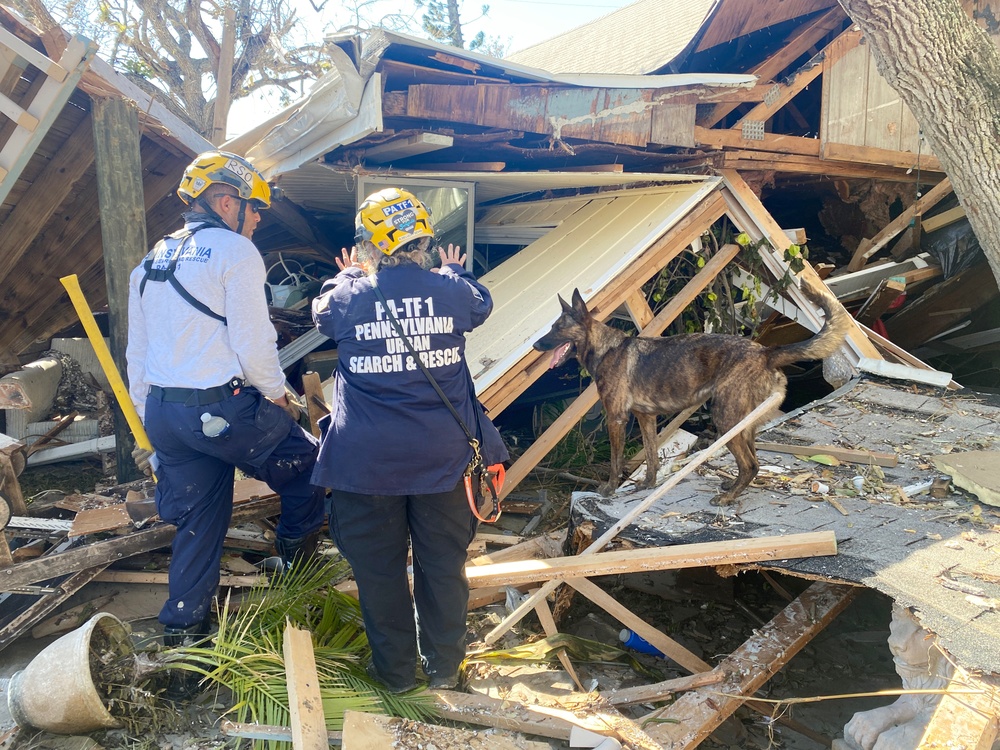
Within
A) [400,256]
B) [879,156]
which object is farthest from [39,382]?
[879,156]

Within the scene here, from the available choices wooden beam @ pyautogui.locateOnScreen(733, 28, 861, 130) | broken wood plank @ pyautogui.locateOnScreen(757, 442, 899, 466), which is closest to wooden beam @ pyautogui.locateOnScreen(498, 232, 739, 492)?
wooden beam @ pyautogui.locateOnScreen(733, 28, 861, 130)

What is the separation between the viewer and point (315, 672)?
2990 mm

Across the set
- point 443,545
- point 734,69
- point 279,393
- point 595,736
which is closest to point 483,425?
point 443,545

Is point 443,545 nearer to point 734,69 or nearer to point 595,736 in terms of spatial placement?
point 595,736

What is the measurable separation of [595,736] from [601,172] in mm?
4140

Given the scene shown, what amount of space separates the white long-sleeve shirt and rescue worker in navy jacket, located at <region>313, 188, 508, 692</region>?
446mm

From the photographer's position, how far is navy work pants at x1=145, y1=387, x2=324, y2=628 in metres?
3.25

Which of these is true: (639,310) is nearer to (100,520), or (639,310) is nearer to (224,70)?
(100,520)

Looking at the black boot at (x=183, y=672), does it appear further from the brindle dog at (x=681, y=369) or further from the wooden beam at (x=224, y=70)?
the wooden beam at (x=224, y=70)

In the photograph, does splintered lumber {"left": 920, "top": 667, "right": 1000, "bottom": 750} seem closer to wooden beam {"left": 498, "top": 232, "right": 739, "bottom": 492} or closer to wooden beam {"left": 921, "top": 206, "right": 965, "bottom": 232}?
wooden beam {"left": 498, "top": 232, "right": 739, "bottom": 492}

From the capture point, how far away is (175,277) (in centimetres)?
322

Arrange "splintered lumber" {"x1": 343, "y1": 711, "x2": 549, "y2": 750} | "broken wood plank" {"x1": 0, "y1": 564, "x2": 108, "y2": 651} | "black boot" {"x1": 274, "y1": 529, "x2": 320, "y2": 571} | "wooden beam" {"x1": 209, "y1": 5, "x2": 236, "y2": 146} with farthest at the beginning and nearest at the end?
"wooden beam" {"x1": 209, "y1": 5, "x2": 236, "y2": 146} → "black boot" {"x1": 274, "y1": 529, "x2": 320, "y2": 571} → "broken wood plank" {"x1": 0, "y1": 564, "x2": 108, "y2": 651} → "splintered lumber" {"x1": 343, "y1": 711, "x2": 549, "y2": 750}

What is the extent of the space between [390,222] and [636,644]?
2.87 meters

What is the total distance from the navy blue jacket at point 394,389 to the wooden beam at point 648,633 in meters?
1.20
